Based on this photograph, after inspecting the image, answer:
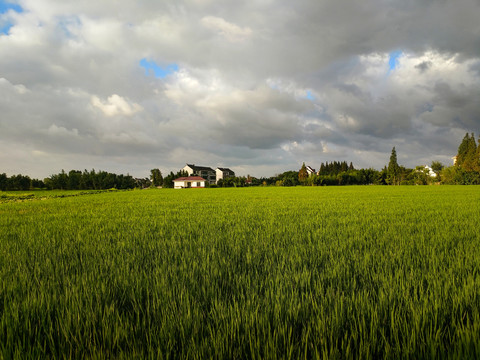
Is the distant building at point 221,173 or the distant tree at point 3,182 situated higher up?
the distant building at point 221,173

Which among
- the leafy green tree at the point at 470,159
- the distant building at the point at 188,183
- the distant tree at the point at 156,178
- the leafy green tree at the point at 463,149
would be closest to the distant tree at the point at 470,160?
the leafy green tree at the point at 470,159

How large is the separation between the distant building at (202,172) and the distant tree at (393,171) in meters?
68.7

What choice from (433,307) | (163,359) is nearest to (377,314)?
(433,307)

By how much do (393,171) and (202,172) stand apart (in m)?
70.4

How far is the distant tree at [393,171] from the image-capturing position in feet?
252

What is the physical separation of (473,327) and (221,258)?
274 cm

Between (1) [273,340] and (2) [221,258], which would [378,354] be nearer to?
(1) [273,340]

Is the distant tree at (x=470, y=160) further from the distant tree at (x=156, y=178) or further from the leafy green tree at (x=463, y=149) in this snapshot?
the distant tree at (x=156, y=178)

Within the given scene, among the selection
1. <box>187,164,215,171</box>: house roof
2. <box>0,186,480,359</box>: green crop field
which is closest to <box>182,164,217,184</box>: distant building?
<box>187,164,215,171</box>: house roof

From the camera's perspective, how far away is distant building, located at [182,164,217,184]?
333 ft

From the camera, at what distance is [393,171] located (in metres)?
78.2

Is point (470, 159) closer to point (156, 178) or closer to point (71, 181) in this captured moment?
point (156, 178)

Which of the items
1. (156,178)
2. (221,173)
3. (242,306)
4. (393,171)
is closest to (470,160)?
(393,171)

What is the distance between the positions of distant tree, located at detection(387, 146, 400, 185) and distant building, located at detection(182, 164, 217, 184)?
6870cm
